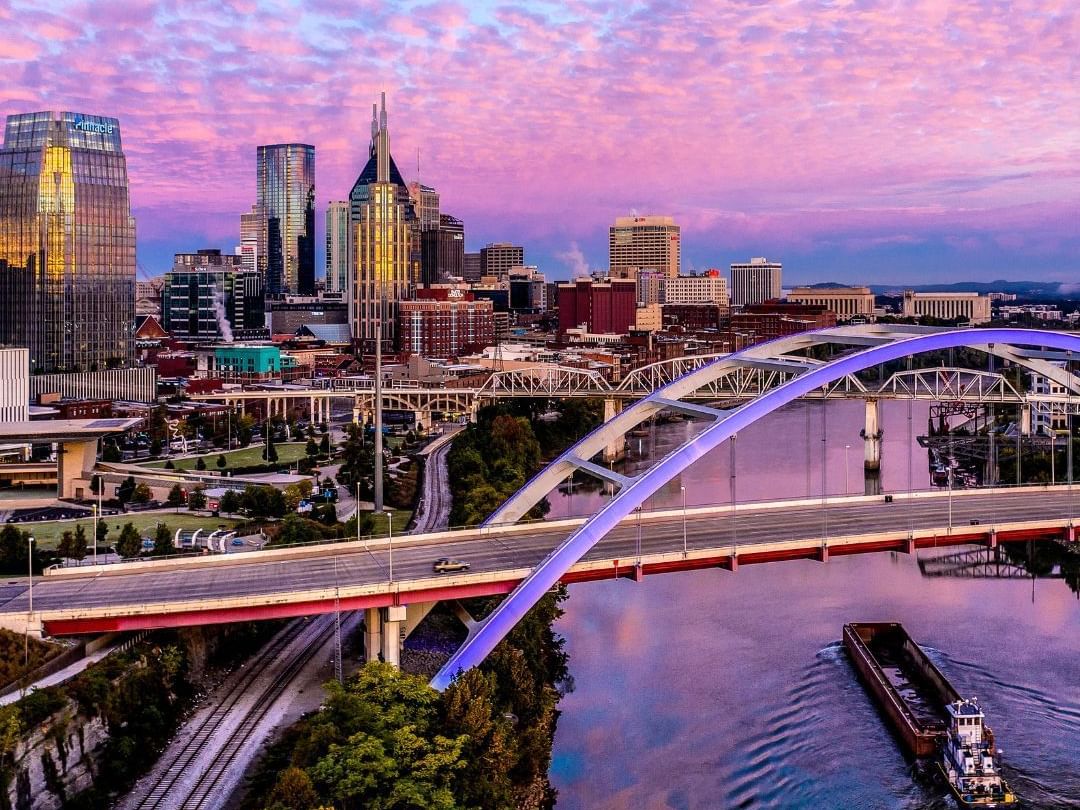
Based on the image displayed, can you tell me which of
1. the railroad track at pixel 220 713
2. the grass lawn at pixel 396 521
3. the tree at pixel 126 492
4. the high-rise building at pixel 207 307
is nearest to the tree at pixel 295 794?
the railroad track at pixel 220 713

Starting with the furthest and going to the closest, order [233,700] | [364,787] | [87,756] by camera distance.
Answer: [233,700] → [87,756] → [364,787]

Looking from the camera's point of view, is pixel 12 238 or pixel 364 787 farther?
pixel 12 238

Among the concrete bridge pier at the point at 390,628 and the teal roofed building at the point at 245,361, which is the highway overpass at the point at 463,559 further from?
the teal roofed building at the point at 245,361

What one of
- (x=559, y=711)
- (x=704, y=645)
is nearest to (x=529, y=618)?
(x=559, y=711)

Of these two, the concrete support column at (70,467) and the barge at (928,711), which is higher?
the concrete support column at (70,467)

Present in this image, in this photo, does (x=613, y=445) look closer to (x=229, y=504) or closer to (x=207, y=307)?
(x=229, y=504)

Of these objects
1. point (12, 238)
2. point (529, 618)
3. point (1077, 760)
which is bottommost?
point (1077, 760)

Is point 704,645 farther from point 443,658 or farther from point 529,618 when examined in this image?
point 443,658
